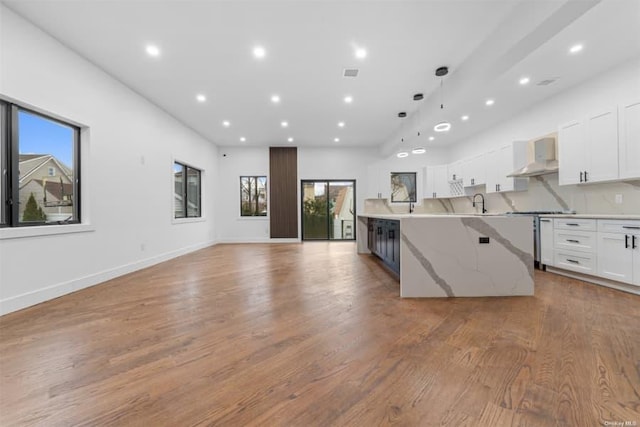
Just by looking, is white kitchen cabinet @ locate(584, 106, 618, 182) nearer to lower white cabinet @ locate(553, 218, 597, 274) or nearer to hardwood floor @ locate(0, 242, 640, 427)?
lower white cabinet @ locate(553, 218, 597, 274)

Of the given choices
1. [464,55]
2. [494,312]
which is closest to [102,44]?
[464,55]

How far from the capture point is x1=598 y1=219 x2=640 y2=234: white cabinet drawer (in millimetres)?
3064

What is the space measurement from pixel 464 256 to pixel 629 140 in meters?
2.69

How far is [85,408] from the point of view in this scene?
1.30 m

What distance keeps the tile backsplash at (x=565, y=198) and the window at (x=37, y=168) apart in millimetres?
7411

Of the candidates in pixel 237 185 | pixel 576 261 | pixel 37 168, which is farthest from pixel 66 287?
pixel 576 261

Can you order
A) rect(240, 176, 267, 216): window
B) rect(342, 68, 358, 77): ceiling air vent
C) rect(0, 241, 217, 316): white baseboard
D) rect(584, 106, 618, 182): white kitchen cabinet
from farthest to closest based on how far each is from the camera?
rect(240, 176, 267, 216): window < rect(342, 68, 358, 77): ceiling air vent < rect(584, 106, 618, 182): white kitchen cabinet < rect(0, 241, 217, 316): white baseboard

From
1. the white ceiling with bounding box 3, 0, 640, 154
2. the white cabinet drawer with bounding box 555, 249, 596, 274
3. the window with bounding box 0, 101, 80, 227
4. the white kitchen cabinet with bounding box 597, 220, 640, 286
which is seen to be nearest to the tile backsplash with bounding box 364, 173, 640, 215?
the white kitchen cabinet with bounding box 597, 220, 640, 286

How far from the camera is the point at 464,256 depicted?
291 cm

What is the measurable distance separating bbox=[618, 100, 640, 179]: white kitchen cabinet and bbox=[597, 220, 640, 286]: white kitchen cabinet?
2.24ft

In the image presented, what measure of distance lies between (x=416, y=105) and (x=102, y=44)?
4.89 metres

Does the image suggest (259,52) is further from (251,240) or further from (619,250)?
(251,240)

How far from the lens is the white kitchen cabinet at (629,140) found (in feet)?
10.6

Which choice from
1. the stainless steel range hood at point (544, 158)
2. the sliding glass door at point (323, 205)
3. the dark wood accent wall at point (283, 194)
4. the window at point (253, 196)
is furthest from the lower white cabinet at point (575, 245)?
the window at point (253, 196)
